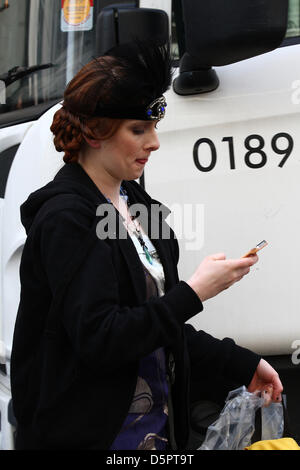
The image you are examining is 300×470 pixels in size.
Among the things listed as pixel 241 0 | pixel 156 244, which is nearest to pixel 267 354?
pixel 156 244

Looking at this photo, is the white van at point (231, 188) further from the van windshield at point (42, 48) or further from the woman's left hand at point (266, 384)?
the woman's left hand at point (266, 384)

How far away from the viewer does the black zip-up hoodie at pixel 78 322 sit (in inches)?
55.3

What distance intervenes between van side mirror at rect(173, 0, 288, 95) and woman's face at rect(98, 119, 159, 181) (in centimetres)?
49

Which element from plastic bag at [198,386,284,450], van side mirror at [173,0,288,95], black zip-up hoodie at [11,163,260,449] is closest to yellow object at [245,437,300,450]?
plastic bag at [198,386,284,450]

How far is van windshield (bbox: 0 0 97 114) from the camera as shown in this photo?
248cm

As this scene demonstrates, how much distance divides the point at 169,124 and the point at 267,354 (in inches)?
31.1

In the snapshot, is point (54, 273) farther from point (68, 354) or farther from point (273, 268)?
point (273, 268)

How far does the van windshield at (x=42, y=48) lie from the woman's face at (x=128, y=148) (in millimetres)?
958

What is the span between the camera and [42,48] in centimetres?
256

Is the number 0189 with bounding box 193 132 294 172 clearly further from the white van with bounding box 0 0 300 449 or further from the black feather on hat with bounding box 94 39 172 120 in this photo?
the black feather on hat with bounding box 94 39 172 120

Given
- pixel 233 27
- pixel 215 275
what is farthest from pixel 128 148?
pixel 233 27

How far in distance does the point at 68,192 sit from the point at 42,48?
122 cm

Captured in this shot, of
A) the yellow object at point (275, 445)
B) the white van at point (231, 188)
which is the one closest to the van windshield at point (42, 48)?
the white van at point (231, 188)

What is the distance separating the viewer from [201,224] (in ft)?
7.42
